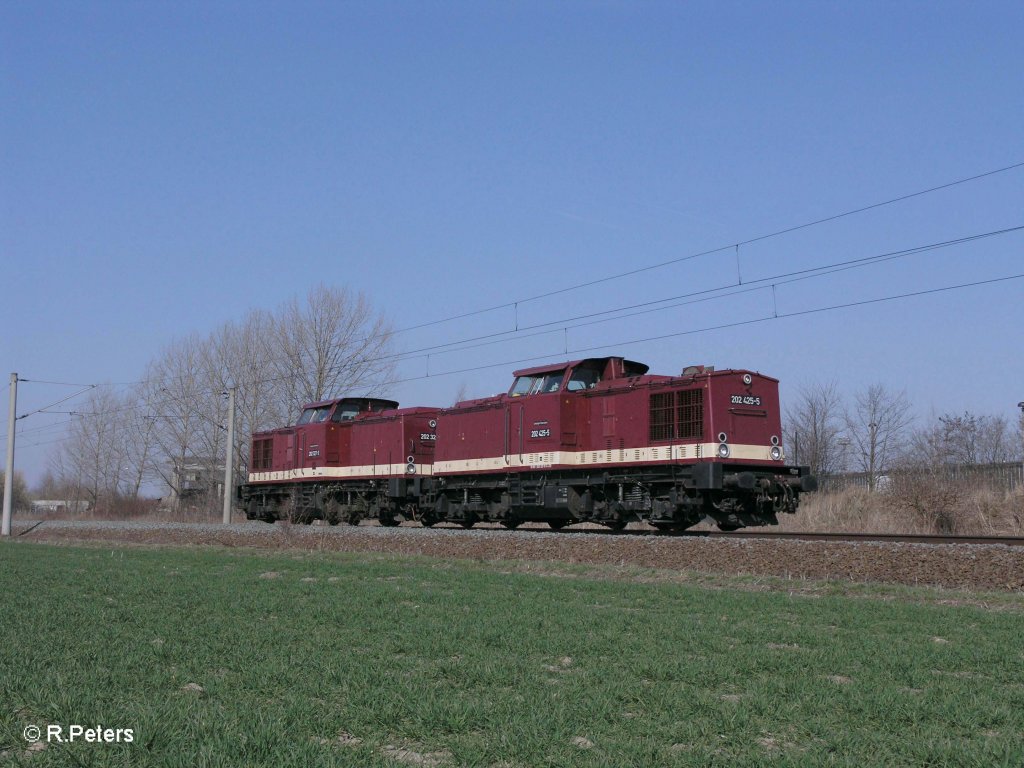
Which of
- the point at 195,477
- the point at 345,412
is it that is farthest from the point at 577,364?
the point at 195,477

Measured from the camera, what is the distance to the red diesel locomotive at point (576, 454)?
68.8 feet

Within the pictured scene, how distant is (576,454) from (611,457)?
124cm

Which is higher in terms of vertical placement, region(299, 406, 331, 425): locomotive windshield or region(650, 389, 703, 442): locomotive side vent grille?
region(299, 406, 331, 425): locomotive windshield

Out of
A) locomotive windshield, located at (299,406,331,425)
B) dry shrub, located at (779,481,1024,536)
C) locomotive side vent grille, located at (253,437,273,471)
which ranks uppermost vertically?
locomotive windshield, located at (299,406,331,425)

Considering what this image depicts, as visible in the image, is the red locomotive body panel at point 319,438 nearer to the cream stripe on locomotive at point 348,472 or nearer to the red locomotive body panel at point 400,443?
the cream stripe on locomotive at point 348,472

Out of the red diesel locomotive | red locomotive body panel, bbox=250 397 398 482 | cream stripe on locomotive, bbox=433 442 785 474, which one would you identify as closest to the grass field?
cream stripe on locomotive, bbox=433 442 785 474

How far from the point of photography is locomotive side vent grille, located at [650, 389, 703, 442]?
21031mm

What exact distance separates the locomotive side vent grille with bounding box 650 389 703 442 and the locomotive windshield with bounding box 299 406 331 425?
16.0m

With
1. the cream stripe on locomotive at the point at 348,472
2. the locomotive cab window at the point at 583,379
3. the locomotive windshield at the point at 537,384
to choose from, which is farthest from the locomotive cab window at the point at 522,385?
the cream stripe on locomotive at the point at 348,472

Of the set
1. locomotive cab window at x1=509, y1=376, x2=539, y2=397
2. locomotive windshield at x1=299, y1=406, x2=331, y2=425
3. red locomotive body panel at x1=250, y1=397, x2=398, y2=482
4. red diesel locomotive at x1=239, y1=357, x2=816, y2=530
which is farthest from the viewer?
locomotive windshield at x1=299, y1=406, x2=331, y2=425

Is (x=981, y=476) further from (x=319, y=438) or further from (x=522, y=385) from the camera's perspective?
(x=319, y=438)

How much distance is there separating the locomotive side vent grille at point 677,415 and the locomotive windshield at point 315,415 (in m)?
16.0

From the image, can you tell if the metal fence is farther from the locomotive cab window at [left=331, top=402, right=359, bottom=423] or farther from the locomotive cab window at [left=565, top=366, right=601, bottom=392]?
the locomotive cab window at [left=331, top=402, right=359, bottom=423]

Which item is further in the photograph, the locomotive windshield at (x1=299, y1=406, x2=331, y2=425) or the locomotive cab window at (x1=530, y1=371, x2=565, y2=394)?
the locomotive windshield at (x1=299, y1=406, x2=331, y2=425)
